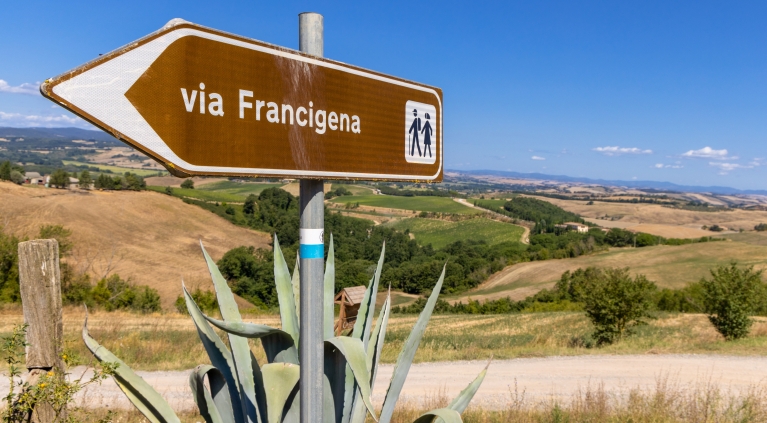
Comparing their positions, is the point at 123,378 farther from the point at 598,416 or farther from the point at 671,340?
the point at 671,340

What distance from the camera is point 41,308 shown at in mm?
2668

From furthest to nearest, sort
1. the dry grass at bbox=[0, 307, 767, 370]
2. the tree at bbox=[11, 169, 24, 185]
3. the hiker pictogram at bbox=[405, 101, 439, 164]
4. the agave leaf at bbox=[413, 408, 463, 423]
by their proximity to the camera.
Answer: the tree at bbox=[11, 169, 24, 185] → the dry grass at bbox=[0, 307, 767, 370] → the hiker pictogram at bbox=[405, 101, 439, 164] → the agave leaf at bbox=[413, 408, 463, 423]

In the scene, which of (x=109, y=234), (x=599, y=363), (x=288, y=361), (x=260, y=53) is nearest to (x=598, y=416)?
(x=288, y=361)

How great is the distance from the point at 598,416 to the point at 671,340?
12.2 m

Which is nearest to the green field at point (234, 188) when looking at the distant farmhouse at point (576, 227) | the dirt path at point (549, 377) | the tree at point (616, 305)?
the distant farmhouse at point (576, 227)

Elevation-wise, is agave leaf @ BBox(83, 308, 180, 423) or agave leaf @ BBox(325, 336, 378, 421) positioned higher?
agave leaf @ BBox(325, 336, 378, 421)

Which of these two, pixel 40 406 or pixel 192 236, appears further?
pixel 192 236

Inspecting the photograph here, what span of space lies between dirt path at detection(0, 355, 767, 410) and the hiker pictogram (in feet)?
22.8

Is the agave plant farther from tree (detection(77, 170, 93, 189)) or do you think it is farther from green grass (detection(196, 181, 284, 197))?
green grass (detection(196, 181, 284, 197))

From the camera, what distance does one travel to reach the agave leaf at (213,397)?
2.34m

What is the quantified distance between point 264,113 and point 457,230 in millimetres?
102745

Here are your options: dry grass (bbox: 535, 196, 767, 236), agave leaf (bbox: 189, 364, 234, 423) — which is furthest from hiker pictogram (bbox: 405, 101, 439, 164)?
dry grass (bbox: 535, 196, 767, 236)

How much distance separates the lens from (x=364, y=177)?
187cm

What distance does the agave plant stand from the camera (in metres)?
2.06
